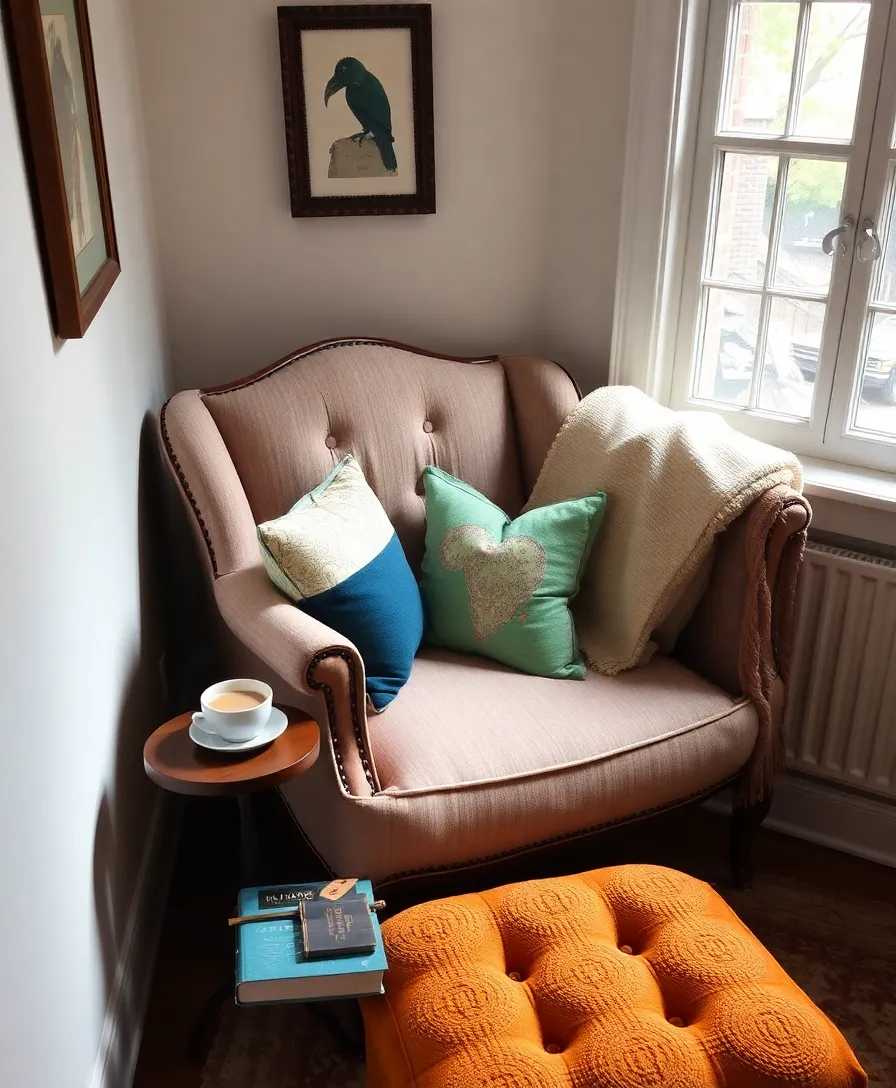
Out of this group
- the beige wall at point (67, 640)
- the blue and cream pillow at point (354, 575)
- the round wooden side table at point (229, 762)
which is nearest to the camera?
the beige wall at point (67, 640)

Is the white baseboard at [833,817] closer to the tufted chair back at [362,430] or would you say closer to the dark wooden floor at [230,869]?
the dark wooden floor at [230,869]

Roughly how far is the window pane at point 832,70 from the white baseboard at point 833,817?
130 cm

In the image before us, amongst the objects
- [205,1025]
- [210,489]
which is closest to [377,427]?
[210,489]

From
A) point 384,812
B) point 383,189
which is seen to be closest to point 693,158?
point 383,189

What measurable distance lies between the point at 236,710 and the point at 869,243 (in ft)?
4.75

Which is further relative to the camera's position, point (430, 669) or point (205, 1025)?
point (430, 669)

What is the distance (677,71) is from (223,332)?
1.09m

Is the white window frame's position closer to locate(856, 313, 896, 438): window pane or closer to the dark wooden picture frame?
locate(856, 313, 896, 438): window pane

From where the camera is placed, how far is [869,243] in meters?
2.03

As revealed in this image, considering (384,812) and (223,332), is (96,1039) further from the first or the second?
(223,332)

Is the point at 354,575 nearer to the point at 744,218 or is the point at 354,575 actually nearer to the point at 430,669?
the point at 430,669

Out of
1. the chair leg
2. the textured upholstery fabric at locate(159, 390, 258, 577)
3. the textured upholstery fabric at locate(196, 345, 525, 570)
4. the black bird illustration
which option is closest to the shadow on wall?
the textured upholstery fabric at locate(159, 390, 258, 577)

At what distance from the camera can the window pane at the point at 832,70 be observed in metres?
1.97

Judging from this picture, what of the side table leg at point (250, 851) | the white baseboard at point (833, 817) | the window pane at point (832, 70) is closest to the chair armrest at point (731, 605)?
the white baseboard at point (833, 817)
